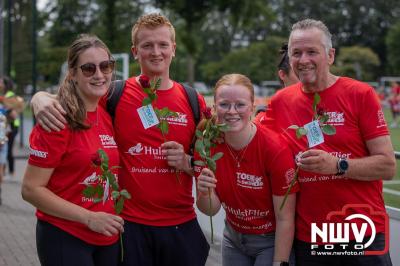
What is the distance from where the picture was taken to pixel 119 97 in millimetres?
3381

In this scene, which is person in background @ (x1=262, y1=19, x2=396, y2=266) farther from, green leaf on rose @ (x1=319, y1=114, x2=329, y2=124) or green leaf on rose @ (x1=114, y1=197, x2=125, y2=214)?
green leaf on rose @ (x1=114, y1=197, x2=125, y2=214)

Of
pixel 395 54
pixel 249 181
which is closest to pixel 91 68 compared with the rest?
pixel 249 181

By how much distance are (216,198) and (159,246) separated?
1.60 ft

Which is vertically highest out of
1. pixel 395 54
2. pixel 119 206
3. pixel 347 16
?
pixel 347 16

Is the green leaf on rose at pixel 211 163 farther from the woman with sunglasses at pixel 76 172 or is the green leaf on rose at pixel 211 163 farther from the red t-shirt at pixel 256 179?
the woman with sunglasses at pixel 76 172

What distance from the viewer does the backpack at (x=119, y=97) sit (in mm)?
3336

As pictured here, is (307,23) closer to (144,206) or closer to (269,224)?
(269,224)

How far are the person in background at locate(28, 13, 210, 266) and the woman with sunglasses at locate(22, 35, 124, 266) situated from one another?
0.23m

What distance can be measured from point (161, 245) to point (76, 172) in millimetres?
771

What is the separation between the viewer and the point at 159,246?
3387mm

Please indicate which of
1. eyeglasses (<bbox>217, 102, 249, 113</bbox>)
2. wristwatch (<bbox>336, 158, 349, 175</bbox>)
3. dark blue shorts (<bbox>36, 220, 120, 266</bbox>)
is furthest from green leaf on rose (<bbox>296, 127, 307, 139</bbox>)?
dark blue shorts (<bbox>36, 220, 120, 266</bbox>)

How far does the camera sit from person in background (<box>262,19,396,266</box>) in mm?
2910

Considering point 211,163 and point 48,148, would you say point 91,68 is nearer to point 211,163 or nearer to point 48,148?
point 48,148

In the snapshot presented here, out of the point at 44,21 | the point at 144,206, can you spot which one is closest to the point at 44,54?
the point at 44,21
